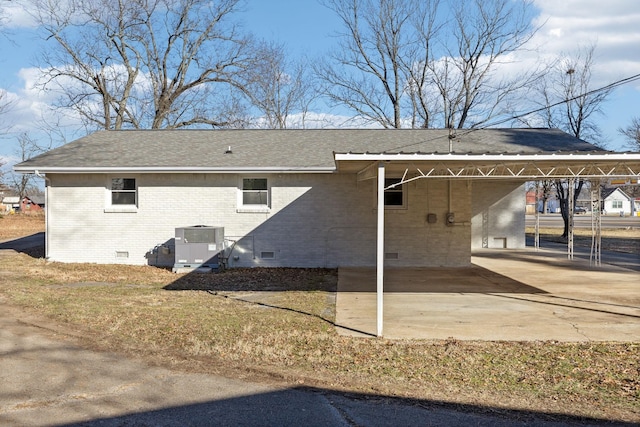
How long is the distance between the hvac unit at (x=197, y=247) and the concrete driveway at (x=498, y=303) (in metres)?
3.58

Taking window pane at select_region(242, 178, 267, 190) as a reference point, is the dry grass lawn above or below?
below

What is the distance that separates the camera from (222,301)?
1116cm

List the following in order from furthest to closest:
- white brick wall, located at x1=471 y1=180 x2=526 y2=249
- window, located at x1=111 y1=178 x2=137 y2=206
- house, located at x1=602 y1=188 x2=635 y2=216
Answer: house, located at x1=602 y1=188 x2=635 y2=216 < white brick wall, located at x1=471 y1=180 x2=526 y2=249 < window, located at x1=111 y1=178 x2=137 y2=206

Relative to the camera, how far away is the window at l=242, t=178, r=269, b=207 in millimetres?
16688

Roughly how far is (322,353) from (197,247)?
865 cm

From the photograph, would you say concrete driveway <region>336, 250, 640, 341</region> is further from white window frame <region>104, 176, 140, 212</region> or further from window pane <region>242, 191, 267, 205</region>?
white window frame <region>104, 176, 140, 212</region>

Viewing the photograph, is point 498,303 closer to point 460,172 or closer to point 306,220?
point 460,172

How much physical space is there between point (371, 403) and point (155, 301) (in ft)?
21.8

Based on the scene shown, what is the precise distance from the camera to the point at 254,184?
1673cm

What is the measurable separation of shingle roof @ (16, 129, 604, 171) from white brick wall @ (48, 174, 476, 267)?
1.74 ft

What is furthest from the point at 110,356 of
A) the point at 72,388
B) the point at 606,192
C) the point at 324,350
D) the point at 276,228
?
the point at 606,192

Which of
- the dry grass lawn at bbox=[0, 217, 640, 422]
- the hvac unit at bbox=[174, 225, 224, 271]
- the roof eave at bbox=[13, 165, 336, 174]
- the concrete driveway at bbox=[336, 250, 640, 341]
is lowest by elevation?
the dry grass lawn at bbox=[0, 217, 640, 422]

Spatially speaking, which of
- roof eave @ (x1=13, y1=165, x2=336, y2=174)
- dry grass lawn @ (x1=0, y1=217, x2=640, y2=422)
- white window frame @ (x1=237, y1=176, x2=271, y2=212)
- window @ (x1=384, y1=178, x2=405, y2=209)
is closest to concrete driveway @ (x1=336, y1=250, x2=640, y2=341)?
dry grass lawn @ (x1=0, y1=217, x2=640, y2=422)

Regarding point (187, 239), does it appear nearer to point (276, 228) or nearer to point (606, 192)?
point (276, 228)
